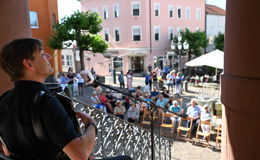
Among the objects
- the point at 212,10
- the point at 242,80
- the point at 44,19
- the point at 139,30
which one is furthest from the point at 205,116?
the point at 212,10

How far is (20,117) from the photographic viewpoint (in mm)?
1179

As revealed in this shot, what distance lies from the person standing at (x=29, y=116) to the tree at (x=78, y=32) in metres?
16.2

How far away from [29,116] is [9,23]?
180 cm

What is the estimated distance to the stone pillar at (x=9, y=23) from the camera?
8.23 ft

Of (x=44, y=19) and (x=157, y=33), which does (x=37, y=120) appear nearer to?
(x=44, y=19)

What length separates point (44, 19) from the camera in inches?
704

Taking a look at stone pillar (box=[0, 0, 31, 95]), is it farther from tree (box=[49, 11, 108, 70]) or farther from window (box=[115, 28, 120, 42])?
window (box=[115, 28, 120, 42])

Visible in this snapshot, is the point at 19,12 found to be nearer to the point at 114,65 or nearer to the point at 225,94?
the point at 225,94

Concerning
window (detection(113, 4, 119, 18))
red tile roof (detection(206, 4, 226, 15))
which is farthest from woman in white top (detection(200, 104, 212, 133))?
red tile roof (detection(206, 4, 226, 15))

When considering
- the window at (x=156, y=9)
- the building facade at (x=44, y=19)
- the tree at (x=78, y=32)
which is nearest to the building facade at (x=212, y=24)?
the window at (x=156, y=9)

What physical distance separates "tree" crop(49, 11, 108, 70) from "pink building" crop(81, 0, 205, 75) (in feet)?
30.1

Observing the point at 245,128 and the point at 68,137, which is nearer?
the point at 68,137

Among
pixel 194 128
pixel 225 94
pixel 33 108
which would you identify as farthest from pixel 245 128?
pixel 194 128

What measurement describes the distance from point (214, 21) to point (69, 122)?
3654 centimetres
